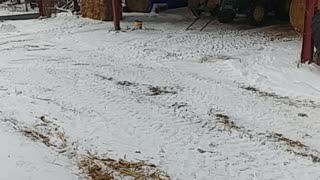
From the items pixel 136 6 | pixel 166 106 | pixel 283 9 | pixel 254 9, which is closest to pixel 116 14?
pixel 254 9

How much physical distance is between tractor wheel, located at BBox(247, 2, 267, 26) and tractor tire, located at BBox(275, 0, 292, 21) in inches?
25.1

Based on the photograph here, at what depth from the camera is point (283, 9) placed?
1380cm

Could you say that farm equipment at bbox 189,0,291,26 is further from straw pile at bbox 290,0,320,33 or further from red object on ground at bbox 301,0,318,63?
red object on ground at bbox 301,0,318,63

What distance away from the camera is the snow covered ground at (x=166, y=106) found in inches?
189

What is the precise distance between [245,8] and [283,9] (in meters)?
1.34

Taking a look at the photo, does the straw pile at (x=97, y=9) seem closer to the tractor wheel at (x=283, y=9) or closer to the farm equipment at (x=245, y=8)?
the farm equipment at (x=245, y=8)

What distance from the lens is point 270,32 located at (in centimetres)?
1217

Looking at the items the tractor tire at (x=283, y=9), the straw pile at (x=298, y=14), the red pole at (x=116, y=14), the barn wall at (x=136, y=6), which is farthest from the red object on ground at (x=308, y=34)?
the barn wall at (x=136, y=6)

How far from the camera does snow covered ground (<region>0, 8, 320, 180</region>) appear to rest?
189 inches

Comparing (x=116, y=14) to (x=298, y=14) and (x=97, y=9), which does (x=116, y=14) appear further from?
(x=298, y=14)

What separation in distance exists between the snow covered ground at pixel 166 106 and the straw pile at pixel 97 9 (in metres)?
3.39

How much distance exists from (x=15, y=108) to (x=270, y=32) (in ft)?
25.3

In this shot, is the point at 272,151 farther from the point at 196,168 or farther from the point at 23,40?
the point at 23,40

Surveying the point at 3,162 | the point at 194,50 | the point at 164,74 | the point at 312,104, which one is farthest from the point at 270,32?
the point at 3,162
